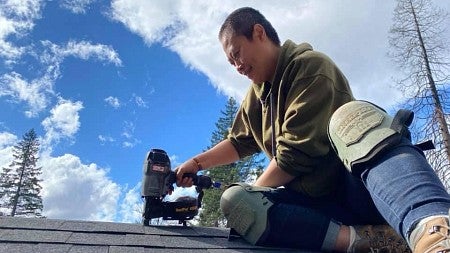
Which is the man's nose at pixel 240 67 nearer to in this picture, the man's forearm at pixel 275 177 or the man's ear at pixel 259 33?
the man's ear at pixel 259 33

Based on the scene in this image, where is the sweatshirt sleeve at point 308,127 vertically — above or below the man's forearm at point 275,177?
above

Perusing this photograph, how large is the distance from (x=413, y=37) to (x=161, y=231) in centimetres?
1478

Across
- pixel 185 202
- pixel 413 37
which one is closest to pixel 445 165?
pixel 413 37

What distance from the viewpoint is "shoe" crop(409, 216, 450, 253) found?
1.09 metres

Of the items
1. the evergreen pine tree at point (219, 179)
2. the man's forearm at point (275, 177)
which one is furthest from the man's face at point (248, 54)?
the evergreen pine tree at point (219, 179)

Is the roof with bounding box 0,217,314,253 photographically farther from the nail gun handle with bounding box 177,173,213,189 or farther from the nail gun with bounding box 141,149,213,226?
the nail gun handle with bounding box 177,173,213,189

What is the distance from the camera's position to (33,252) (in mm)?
1658

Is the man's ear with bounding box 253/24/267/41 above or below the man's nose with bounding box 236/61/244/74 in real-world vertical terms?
above

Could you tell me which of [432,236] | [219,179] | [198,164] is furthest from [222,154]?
[219,179]

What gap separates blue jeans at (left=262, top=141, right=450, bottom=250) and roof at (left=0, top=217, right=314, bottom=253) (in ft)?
0.38

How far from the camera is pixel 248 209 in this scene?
200 centimetres

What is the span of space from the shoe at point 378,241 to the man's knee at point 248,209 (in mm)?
418

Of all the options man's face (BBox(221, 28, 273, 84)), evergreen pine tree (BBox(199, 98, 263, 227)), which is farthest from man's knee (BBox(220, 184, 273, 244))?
evergreen pine tree (BBox(199, 98, 263, 227))

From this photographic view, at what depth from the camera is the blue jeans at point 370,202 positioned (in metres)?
1.26
